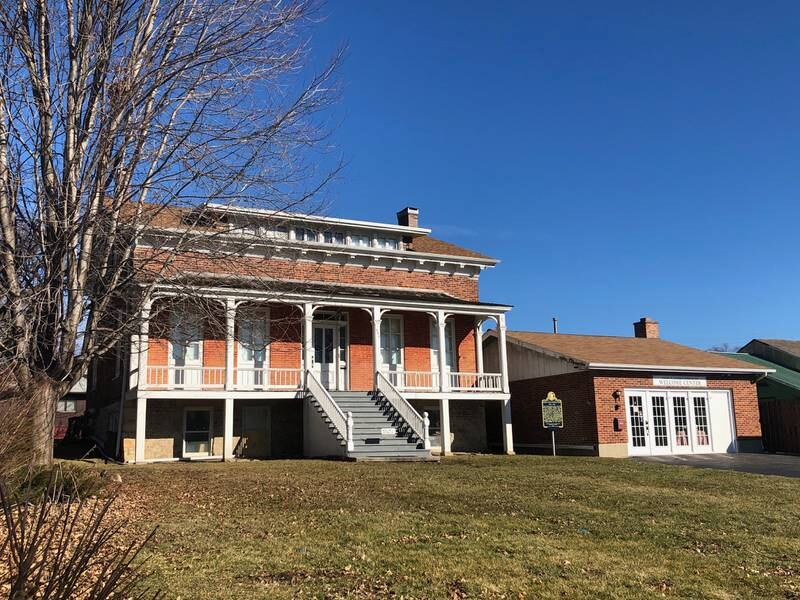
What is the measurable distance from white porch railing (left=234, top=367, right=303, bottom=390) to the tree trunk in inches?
382

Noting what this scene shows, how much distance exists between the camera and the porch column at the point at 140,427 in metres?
17.6

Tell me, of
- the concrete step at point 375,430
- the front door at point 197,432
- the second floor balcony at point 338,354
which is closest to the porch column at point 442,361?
the second floor balcony at point 338,354

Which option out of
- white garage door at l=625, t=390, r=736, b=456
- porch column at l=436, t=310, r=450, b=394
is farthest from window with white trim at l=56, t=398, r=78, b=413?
white garage door at l=625, t=390, r=736, b=456

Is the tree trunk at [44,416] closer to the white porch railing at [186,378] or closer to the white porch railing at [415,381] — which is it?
the white porch railing at [186,378]

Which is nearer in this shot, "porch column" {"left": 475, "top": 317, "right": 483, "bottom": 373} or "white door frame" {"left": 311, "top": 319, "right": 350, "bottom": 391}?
"white door frame" {"left": 311, "top": 319, "right": 350, "bottom": 391}

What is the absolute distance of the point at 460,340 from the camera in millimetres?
24672

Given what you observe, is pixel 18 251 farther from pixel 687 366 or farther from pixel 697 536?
pixel 687 366

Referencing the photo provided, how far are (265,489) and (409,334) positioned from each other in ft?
43.2

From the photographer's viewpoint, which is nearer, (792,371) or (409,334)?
(409,334)

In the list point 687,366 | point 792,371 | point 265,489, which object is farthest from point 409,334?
point 792,371

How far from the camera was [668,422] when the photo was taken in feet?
75.9

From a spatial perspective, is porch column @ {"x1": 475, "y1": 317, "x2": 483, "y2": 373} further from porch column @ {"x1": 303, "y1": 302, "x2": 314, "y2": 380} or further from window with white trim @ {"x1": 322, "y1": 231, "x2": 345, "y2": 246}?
porch column @ {"x1": 303, "y1": 302, "x2": 314, "y2": 380}

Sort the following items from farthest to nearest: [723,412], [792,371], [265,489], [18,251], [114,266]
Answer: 1. [792,371]
2. [723,412]
3. [265,489]
4. [114,266]
5. [18,251]

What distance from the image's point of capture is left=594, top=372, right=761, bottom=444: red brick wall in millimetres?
21469
